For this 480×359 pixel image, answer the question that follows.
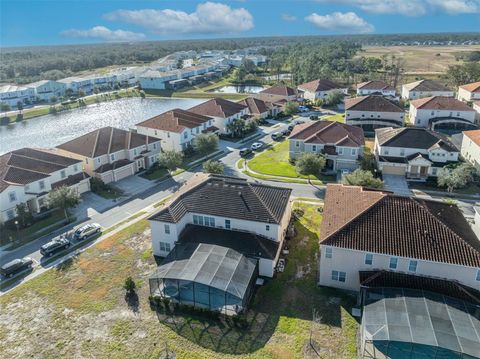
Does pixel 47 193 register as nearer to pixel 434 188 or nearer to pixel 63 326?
pixel 63 326

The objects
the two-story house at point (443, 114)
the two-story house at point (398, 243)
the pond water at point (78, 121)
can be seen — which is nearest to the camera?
the two-story house at point (398, 243)

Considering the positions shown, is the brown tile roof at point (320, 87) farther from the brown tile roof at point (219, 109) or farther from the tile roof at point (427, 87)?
the brown tile roof at point (219, 109)

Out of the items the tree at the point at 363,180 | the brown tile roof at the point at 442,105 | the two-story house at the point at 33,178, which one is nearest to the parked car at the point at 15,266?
the two-story house at the point at 33,178

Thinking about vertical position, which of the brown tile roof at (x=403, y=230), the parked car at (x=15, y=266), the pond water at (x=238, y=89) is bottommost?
the parked car at (x=15, y=266)

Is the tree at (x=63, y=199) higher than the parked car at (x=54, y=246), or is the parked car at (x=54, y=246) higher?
the tree at (x=63, y=199)

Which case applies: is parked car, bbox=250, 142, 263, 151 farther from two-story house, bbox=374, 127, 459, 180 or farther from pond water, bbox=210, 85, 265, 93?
pond water, bbox=210, 85, 265, 93

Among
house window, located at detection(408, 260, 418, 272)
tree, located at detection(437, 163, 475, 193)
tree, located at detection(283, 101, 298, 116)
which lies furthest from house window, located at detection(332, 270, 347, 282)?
tree, located at detection(283, 101, 298, 116)

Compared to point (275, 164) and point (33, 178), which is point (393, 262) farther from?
point (33, 178)

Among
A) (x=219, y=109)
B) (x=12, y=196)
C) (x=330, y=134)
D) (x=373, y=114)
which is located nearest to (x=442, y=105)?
(x=373, y=114)
